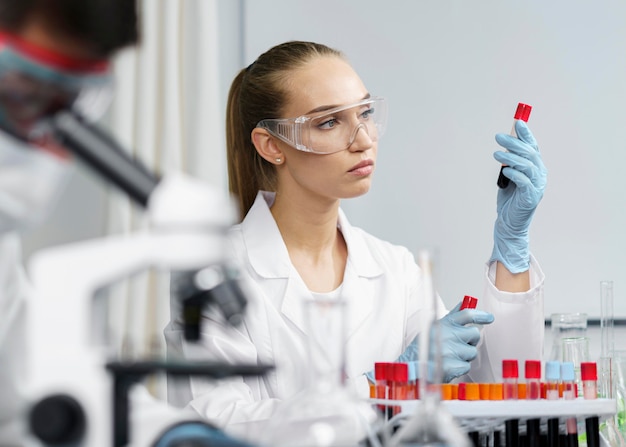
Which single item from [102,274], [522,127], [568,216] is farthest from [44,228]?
[102,274]

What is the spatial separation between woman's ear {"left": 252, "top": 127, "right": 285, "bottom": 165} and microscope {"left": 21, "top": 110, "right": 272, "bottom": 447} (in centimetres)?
149

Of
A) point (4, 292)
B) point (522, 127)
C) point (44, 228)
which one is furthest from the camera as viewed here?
point (44, 228)

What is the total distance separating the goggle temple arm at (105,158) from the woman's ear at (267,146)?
4.90 feet

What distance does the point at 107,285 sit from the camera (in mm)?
714

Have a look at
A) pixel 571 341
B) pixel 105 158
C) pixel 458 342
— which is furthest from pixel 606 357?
pixel 105 158

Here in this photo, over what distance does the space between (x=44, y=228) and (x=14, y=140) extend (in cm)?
195

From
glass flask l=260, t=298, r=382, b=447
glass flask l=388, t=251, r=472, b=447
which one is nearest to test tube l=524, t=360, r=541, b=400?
glass flask l=388, t=251, r=472, b=447

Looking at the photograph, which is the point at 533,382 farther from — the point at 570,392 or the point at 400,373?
the point at 400,373

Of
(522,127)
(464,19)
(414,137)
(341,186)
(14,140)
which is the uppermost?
(464,19)

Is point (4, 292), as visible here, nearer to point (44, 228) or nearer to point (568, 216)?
point (44, 228)

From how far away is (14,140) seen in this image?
2.41 ft

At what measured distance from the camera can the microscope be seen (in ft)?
2.21

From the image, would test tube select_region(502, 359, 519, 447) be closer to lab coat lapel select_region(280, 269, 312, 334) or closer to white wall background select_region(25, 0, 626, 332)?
lab coat lapel select_region(280, 269, 312, 334)

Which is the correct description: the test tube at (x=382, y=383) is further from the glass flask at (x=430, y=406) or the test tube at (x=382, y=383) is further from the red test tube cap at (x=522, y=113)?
the red test tube cap at (x=522, y=113)
